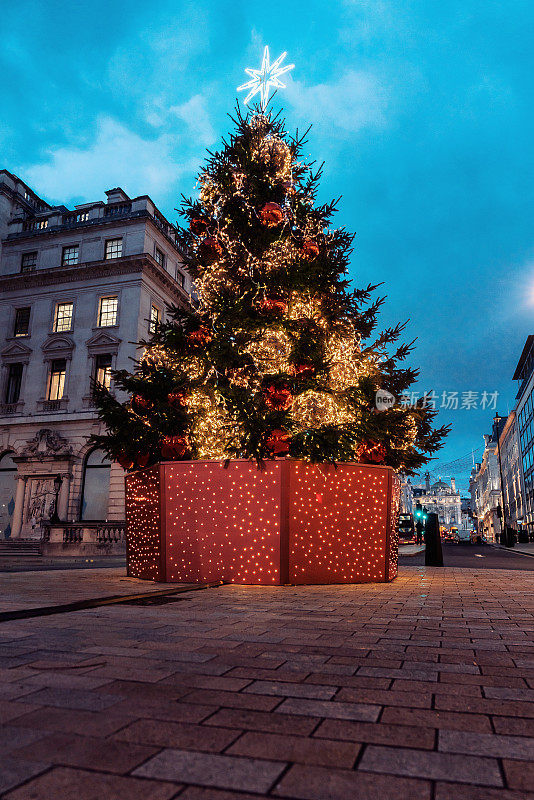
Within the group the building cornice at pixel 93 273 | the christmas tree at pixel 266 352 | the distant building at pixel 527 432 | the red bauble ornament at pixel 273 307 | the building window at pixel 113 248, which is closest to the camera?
the christmas tree at pixel 266 352

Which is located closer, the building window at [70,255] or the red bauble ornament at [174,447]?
the red bauble ornament at [174,447]

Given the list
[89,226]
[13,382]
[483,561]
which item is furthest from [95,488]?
[483,561]

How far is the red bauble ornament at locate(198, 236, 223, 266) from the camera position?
1072cm

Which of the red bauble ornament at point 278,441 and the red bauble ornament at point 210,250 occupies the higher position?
the red bauble ornament at point 210,250

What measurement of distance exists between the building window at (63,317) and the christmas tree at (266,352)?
854 inches

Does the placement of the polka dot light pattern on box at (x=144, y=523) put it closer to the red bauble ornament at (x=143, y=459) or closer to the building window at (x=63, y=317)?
the red bauble ornament at (x=143, y=459)

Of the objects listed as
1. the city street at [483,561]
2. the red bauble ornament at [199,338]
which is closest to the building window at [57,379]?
the city street at [483,561]

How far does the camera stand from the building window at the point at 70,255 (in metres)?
31.5

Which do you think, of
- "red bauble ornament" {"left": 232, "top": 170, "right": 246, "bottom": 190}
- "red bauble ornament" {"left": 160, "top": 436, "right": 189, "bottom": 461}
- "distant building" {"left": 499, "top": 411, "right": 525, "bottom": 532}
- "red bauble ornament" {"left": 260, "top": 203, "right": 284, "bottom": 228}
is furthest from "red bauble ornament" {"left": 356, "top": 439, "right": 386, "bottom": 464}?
"distant building" {"left": 499, "top": 411, "right": 525, "bottom": 532}

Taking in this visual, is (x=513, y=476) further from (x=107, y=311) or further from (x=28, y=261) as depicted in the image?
(x=28, y=261)

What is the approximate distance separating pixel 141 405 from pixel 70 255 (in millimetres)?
25454


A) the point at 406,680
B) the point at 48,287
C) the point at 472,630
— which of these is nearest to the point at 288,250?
the point at 472,630

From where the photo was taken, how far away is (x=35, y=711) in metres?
2.31

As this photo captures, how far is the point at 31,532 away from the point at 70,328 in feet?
38.4
